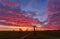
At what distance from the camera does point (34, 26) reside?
56594 mm
